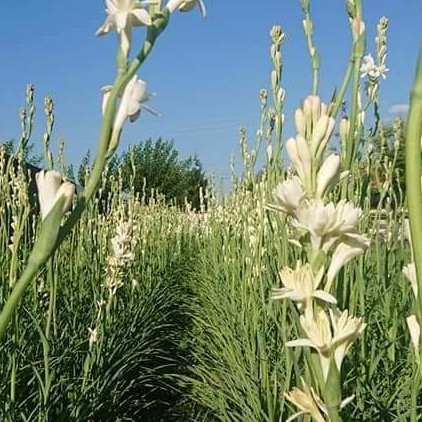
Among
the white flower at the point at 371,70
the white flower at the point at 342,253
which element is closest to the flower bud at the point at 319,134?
the white flower at the point at 342,253

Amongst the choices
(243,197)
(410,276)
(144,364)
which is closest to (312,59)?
(410,276)

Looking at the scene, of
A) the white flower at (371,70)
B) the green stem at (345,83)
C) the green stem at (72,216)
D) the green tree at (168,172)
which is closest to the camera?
the green stem at (72,216)

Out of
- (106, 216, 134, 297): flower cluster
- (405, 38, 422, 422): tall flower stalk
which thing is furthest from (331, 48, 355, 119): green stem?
(106, 216, 134, 297): flower cluster

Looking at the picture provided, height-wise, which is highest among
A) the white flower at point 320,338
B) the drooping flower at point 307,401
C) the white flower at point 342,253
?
the white flower at point 342,253

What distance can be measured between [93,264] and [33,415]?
1.52 meters

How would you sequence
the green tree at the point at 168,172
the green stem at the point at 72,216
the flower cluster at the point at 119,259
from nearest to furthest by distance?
the green stem at the point at 72,216
the flower cluster at the point at 119,259
the green tree at the point at 168,172

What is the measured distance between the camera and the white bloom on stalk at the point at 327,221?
2.35 ft

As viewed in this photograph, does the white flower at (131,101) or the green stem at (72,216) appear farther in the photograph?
the white flower at (131,101)

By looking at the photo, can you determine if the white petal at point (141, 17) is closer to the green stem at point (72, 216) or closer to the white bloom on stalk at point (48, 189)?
the green stem at point (72, 216)

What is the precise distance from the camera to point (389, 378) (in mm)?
2494

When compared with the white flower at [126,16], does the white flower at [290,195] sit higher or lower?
lower

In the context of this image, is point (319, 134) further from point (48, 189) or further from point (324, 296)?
point (48, 189)

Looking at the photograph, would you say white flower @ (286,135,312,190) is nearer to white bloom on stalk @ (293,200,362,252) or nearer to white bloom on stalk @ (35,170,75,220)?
white bloom on stalk @ (293,200,362,252)

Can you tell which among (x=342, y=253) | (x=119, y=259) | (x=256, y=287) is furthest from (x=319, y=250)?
(x=256, y=287)
